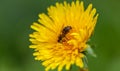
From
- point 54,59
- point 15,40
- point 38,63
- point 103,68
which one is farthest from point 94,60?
point 54,59

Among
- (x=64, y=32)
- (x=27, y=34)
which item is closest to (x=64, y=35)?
(x=64, y=32)

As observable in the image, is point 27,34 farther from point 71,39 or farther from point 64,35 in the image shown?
point 71,39

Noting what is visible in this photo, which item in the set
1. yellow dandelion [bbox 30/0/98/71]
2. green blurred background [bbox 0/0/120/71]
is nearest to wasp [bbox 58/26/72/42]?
yellow dandelion [bbox 30/0/98/71]

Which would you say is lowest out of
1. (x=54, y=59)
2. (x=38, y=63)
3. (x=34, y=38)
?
(x=54, y=59)

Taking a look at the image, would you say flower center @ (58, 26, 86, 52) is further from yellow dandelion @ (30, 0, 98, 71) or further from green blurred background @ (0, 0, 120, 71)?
green blurred background @ (0, 0, 120, 71)

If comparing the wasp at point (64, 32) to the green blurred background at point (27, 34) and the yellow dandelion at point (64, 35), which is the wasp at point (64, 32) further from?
the green blurred background at point (27, 34)

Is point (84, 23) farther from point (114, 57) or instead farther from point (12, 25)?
point (12, 25)

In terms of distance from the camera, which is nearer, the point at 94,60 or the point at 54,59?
the point at 54,59
